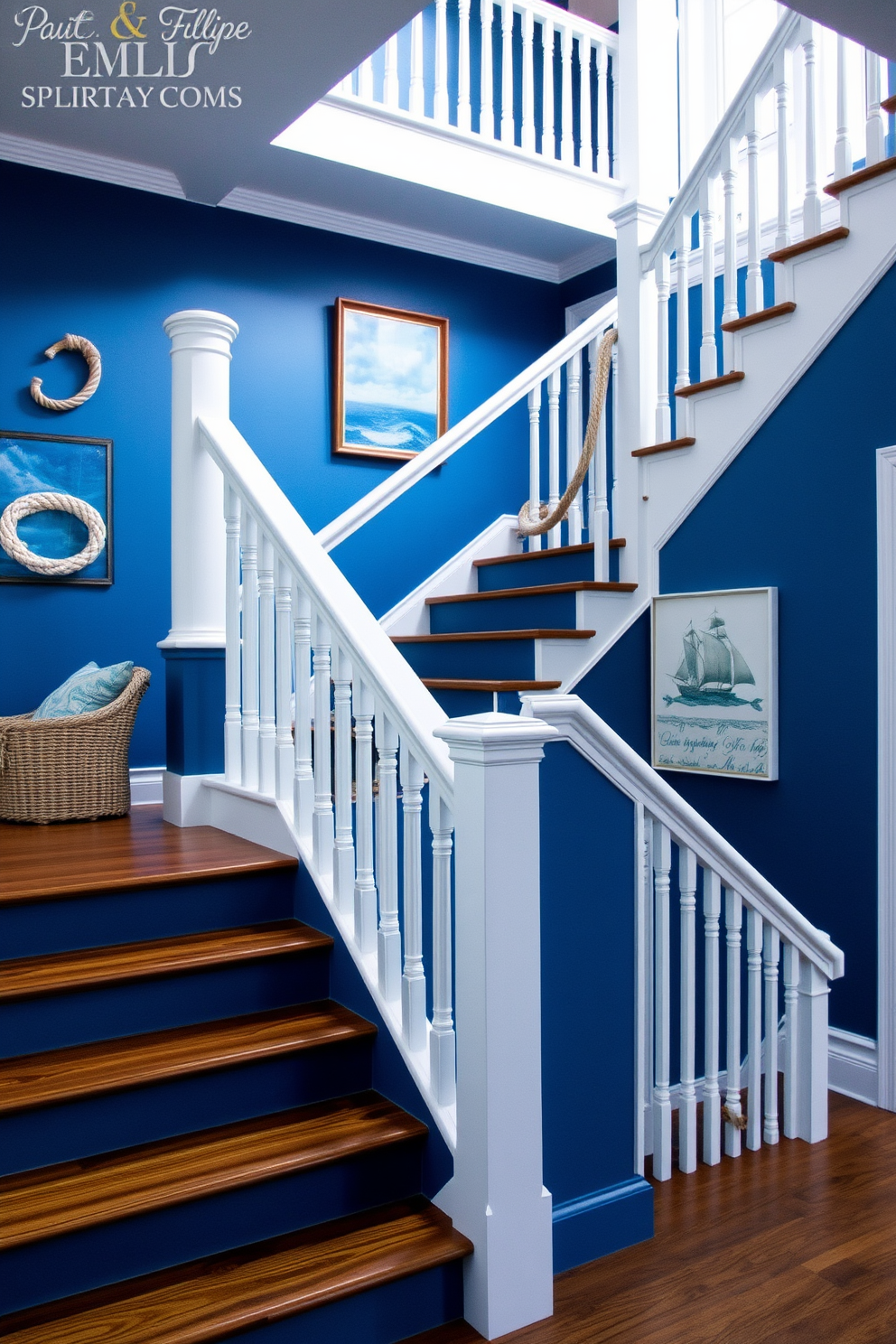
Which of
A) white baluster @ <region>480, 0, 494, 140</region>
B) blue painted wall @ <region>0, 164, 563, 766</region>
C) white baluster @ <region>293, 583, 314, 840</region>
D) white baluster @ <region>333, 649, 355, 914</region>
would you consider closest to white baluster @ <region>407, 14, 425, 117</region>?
white baluster @ <region>480, 0, 494, 140</region>

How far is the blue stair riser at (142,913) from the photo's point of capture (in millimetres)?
2123

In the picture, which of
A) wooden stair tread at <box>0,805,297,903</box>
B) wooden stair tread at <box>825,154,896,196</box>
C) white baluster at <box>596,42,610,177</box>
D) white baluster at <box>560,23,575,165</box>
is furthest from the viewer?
white baluster at <box>596,42,610,177</box>

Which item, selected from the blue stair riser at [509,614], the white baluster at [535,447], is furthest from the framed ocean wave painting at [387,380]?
the blue stair riser at [509,614]

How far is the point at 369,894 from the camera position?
216cm

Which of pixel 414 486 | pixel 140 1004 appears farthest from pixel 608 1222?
pixel 414 486

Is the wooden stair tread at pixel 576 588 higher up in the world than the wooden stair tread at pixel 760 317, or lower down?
lower down

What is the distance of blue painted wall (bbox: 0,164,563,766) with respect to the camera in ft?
13.5

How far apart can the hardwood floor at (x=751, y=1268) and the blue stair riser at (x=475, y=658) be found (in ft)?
5.43

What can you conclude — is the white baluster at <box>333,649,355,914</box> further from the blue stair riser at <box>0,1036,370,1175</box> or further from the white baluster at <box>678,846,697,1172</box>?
the white baluster at <box>678,846,697,1172</box>

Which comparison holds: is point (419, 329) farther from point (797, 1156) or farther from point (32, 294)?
point (797, 1156)

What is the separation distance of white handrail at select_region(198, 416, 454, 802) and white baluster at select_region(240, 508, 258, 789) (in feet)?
0.26

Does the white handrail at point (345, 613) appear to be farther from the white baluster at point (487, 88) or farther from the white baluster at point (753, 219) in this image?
the white baluster at point (487, 88)

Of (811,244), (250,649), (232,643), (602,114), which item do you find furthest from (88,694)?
(602,114)

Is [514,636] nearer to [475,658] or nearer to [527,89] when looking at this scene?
[475,658]
